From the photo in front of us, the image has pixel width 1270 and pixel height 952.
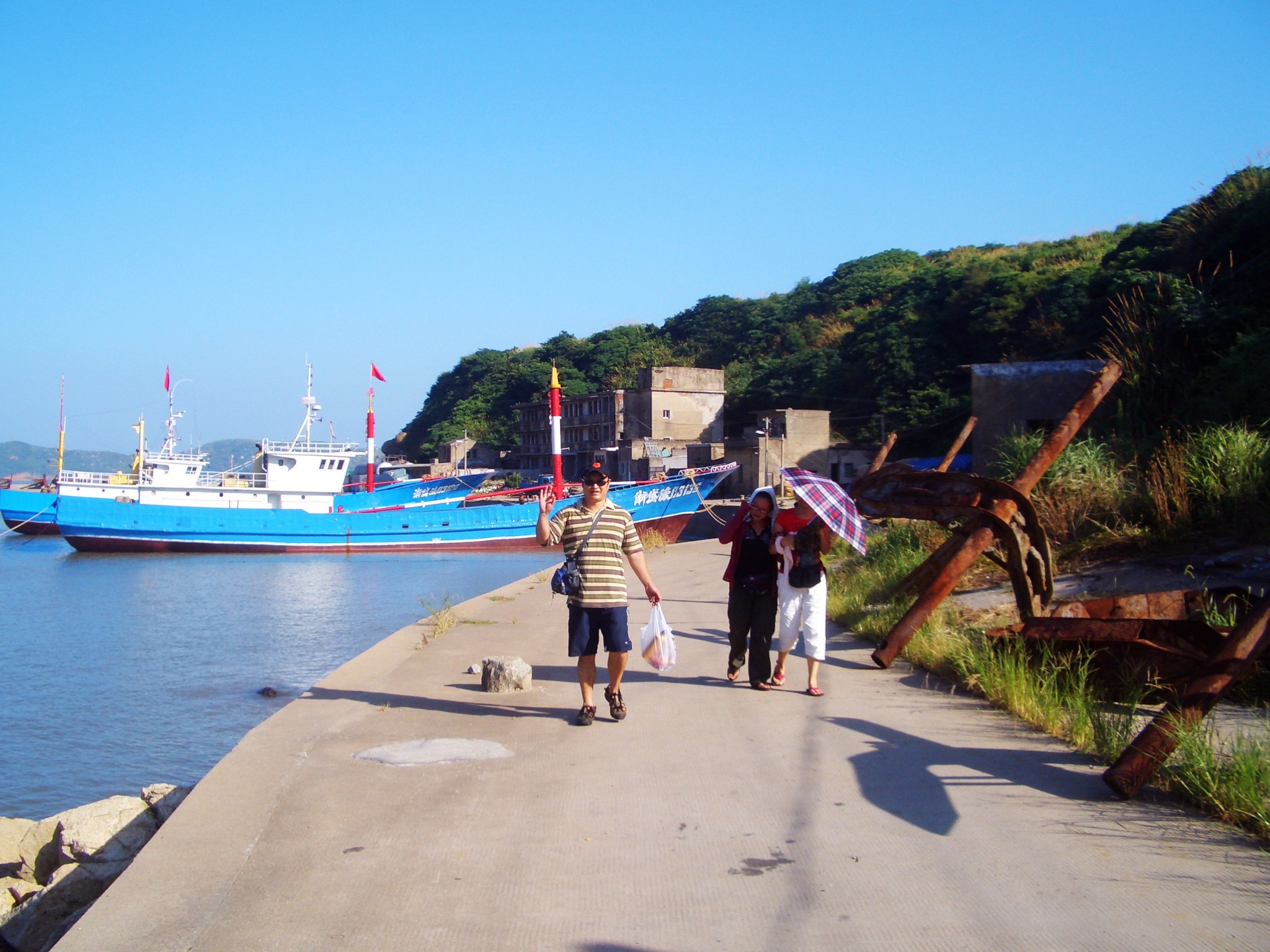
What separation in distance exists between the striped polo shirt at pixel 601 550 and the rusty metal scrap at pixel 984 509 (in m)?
2.38

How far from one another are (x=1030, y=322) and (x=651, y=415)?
76.9 ft

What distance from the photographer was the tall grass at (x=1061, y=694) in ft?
13.8

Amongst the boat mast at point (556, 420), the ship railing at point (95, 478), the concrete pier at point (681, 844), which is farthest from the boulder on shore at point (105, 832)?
the ship railing at point (95, 478)

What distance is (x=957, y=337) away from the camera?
48281mm

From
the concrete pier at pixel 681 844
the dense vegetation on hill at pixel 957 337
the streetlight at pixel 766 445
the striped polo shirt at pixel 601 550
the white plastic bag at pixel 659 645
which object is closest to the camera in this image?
the concrete pier at pixel 681 844

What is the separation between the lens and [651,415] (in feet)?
193

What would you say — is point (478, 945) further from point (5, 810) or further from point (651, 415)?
point (651, 415)

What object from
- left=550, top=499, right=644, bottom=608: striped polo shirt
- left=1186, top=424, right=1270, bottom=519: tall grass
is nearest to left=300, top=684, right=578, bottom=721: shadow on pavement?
left=550, top=499, right=644, bottom=608: striped polo shirt

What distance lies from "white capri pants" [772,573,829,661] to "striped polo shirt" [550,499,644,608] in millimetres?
1463

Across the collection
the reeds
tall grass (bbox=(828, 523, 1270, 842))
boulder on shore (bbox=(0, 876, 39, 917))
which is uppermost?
tall grass (bbox=(828, 523, 1270, 842))

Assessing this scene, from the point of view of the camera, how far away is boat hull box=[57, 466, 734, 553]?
37.8 m

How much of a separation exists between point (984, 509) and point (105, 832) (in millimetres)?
6158

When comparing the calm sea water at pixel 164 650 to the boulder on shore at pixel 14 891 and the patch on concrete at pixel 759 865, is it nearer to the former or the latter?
the boulder on shore at pixel 14 891

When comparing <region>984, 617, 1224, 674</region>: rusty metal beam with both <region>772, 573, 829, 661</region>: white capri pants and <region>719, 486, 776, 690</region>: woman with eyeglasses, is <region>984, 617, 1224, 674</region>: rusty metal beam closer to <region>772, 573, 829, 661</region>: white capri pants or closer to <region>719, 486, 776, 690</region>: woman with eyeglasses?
<region>772, 573, 829, 661</region>: white capri pants
